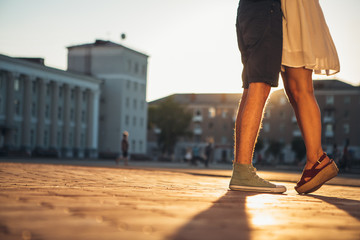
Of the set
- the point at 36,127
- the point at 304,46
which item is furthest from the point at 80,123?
the point at 304,46

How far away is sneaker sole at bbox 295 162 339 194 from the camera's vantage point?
4516 mm

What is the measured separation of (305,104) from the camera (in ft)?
16.0

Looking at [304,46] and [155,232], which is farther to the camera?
[304,46]

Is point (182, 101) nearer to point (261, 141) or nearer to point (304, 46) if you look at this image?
point (261, 141)

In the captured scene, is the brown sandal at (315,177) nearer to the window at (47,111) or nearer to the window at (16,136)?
the window at (16,136)

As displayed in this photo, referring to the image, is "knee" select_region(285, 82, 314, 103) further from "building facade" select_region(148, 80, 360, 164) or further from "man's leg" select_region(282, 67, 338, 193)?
"building facade" select_region(148, 80, 360, 164)

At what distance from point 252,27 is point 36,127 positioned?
6990 centimetres

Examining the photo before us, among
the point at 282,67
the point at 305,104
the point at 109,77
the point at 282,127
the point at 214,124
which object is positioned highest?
the point at 109,77

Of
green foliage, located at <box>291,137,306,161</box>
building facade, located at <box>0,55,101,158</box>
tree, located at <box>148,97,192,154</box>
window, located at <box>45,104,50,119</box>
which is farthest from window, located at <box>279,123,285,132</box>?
window, located at <box>45,104,50,119</box>

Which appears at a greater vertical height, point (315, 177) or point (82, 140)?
point (82, 140)

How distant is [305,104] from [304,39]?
1.64 feet

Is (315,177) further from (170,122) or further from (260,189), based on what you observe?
(170,122)

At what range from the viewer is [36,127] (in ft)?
238

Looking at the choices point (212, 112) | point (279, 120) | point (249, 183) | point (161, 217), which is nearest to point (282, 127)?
point (279, 120)
